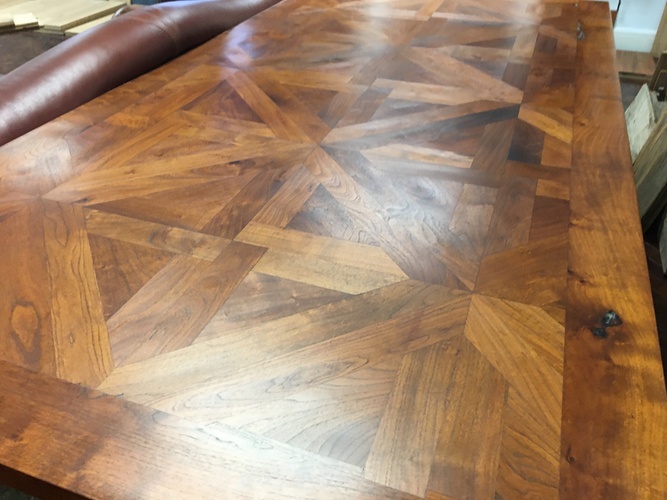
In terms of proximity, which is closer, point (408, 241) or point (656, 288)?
point (408, 241)

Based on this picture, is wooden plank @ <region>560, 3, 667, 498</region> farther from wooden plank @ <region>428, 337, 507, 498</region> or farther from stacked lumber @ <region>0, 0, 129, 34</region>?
stacked lumber @ <region>0, 0, 129, 34</region>

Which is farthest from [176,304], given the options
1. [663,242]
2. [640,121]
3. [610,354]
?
[640,121]

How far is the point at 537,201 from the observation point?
681mm

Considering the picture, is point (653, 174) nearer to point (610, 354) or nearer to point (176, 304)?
point (610, 354)

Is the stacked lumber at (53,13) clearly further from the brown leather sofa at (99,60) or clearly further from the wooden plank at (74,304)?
the wooden plank at (74,304)

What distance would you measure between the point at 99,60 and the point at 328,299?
0.80m

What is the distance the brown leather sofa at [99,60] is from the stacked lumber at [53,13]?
2.94 feet

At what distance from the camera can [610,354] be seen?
477 millimetres

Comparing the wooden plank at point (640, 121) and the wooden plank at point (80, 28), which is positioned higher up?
the wooden plank at point (80, 28)

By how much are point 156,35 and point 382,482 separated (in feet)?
3.46

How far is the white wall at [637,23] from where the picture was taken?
253cm

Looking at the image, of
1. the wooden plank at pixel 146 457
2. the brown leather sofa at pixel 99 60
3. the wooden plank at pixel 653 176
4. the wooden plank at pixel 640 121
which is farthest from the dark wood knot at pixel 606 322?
the wooden plank at pixel 640 121

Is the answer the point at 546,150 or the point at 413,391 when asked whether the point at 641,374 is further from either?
the point at 546,150

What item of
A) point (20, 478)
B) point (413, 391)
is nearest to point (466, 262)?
point (413, 391)
